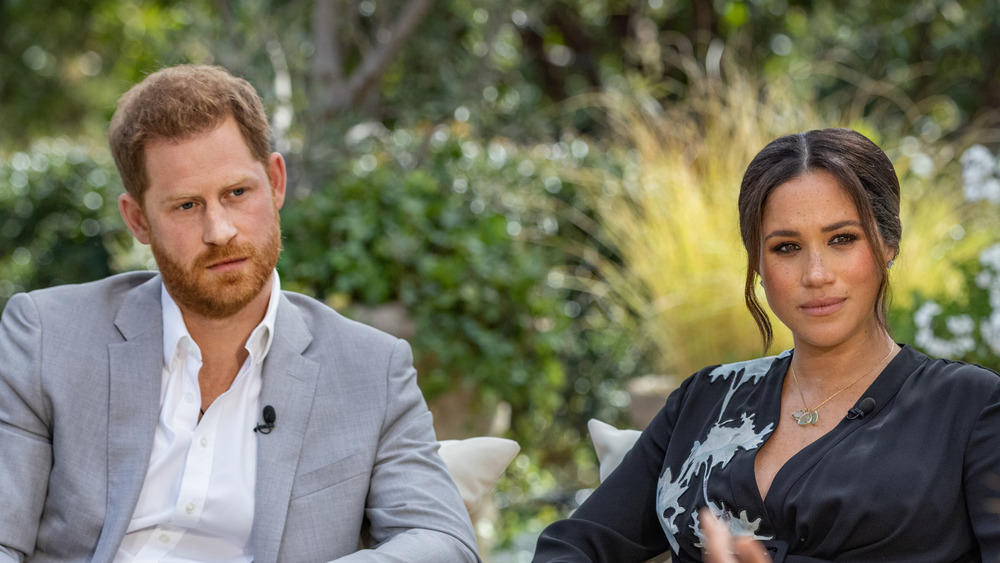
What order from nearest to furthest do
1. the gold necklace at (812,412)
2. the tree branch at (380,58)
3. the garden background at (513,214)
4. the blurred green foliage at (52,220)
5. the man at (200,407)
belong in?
the gold necklace at (812,412) < the man at (200,407) < the garden background at (513,214) < the tree branch at (380,58) < the blurred green foliage at (52,220)

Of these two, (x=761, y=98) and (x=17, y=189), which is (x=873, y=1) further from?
(x=17, y=189)

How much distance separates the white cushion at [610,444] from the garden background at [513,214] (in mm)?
1406

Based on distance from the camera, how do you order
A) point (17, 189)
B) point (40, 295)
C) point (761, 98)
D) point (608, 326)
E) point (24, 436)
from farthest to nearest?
point (761, 98) < point (17, 189) < point (608, 326) < point (40, 295) < point (24, 436)

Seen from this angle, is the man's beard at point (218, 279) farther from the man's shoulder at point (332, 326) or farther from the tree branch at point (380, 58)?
the tree branch at point (380, 58)

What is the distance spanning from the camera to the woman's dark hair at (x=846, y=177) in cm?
179

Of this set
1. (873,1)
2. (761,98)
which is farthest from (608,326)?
(873,1)

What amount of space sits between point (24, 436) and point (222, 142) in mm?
702

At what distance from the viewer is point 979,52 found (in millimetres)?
6672

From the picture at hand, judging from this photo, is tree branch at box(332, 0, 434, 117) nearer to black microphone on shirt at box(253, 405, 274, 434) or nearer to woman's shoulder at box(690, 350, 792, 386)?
black microphone on shirt at box(253, 405, 274, 434)

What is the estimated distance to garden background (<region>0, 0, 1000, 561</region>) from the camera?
151 inches

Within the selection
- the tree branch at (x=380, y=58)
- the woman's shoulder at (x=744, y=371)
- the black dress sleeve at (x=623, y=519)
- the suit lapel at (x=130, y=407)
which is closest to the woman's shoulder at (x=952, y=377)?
the woman's shoulder at (x=744, y=371)

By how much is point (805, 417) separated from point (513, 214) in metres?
2.75

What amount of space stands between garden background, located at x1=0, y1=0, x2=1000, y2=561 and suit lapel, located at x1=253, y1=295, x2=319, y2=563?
95 centimetres

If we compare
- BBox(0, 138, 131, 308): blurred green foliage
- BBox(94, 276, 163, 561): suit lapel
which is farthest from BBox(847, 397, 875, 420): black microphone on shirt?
BBox(0, 138, 131, 308): blurred green foliage
